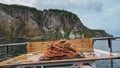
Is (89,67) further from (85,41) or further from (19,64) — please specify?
(85,41)

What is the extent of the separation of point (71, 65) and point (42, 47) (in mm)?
3656

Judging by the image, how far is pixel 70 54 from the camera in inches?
393

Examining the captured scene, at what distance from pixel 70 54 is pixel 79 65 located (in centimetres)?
64

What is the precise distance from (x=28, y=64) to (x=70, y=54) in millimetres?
1205

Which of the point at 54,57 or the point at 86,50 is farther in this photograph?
the point at 86,50

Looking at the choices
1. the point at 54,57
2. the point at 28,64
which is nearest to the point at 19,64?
the point at 28,64

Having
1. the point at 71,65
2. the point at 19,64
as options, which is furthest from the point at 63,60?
the point at 19,64

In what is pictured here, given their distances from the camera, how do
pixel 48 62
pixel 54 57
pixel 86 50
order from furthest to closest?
1. pixel 86 50
2. pixel 54 57
3. pixel 48 62

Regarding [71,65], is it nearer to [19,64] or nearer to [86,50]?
[19,64]

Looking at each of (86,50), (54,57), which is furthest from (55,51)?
(86,50)

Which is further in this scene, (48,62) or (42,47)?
(42,47)

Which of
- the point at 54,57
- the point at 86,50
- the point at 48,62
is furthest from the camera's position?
the point at 86,50

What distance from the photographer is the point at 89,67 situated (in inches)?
381

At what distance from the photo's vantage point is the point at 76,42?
1270 cm
